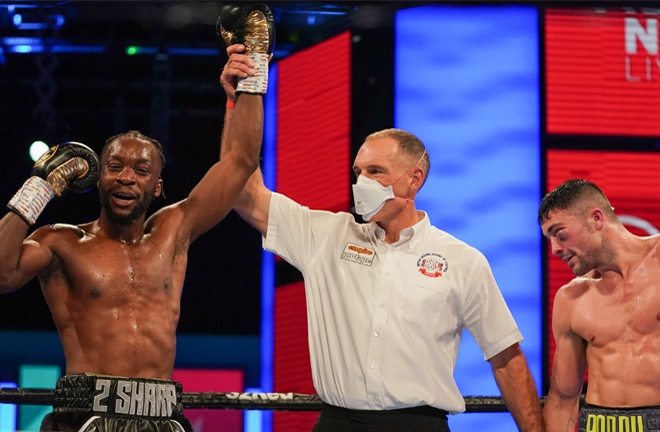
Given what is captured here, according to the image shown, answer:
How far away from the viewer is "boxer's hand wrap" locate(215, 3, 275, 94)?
2.75m

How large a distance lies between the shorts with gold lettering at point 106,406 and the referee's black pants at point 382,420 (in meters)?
0.45

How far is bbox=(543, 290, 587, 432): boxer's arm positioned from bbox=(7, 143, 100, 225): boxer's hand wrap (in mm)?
1480

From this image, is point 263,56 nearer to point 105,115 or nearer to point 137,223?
point 137,223

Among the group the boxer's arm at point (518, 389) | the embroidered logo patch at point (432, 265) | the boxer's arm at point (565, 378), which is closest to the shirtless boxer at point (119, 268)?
the embroidered logo patch at point (432, 265)

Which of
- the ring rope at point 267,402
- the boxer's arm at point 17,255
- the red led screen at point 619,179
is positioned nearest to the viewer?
the boxer's arm at point 17,255

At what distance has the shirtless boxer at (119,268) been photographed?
2.47 m

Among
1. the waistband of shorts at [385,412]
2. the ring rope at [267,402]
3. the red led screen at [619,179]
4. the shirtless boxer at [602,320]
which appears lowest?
the waistband of shorts at [385,412]

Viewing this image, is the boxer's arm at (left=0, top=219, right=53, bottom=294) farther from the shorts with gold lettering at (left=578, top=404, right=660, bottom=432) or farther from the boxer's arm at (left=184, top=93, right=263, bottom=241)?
the shorts with gold lettering at (left=578, top=404, right=660, bottom=432)

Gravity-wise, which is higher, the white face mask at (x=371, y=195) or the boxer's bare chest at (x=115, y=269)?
the white face mask at (x=371, y=195)

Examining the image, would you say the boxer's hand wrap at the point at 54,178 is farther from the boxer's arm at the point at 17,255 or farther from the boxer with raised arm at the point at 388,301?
the boxer with raised arm at the point at 388,301

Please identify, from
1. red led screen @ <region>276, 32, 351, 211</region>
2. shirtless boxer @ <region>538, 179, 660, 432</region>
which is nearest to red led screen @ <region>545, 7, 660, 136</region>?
red led screen @ <region>276, 32, 351, 211</region>

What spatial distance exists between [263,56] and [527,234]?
231 centimetres

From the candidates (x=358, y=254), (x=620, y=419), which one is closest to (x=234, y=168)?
(x=358, y=254)

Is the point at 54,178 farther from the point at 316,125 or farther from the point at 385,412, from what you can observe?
the point at 316,125
